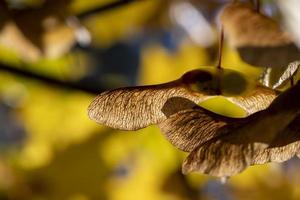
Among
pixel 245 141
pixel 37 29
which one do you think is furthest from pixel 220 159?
pixel 37 29

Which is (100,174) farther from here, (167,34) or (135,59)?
(135,59)

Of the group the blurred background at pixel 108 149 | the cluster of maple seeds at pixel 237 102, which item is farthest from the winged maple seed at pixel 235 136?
the blurred background at pixel 108 149

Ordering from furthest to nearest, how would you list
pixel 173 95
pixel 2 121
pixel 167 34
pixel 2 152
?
1. pixel 2 121
2. pixel 167 34
3. pixel 2 152
4. pixel 173 95

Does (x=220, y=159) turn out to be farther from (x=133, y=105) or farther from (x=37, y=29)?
(x=37, y=29)

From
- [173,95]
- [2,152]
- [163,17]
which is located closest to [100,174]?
[2,152]

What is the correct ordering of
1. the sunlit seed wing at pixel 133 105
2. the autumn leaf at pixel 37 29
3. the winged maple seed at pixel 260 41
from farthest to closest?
the autumn leaf at pixel 37 29 < the sunlit seed wing at pixel 133 105 < the winged maple seed at pixel 260 41

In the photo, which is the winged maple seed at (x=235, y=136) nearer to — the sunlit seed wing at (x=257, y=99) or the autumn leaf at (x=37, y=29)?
the sunlit seed wing at (x=257, y=99)

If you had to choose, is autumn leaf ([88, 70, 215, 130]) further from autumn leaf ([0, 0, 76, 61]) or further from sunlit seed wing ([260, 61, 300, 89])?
autumn leaf ([0, 0, 76, 61])
